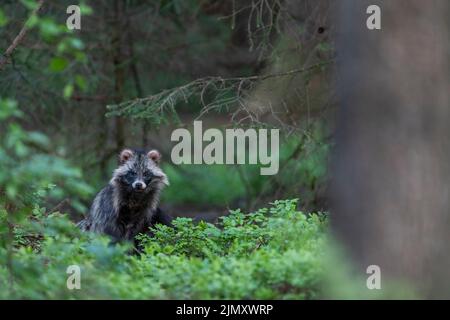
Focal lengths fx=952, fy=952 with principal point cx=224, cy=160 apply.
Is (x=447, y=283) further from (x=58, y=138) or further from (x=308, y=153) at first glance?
(x=58, y=138)

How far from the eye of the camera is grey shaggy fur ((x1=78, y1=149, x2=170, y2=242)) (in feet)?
37.7

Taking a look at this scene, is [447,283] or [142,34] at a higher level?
[142,34]

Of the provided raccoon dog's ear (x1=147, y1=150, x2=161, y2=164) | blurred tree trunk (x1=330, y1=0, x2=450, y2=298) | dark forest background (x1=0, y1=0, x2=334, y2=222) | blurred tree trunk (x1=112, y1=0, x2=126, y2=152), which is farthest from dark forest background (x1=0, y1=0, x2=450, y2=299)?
blurred tree trunk (x1=112, y1=0, x2=126, y2=152)

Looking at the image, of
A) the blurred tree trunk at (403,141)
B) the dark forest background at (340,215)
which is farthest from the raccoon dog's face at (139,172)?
the blurred tree trunk at (403,141)

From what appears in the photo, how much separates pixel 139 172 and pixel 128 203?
18.3 inches

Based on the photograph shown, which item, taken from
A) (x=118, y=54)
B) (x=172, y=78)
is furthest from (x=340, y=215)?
(x=172, y=78)

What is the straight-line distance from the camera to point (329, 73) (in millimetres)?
12359

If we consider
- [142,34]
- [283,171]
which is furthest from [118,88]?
[283,171]

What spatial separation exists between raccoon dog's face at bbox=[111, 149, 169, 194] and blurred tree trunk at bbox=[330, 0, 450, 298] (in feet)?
17.8

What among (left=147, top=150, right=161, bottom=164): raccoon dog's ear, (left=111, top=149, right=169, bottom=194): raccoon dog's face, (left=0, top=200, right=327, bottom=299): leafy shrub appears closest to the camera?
(left=0, top=200, right=327, bottom=299): leafy shrub

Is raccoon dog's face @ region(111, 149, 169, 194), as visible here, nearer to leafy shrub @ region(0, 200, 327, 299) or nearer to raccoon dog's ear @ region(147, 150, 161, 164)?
raccoon dog's ear @ region(147, 150, 161, 164)

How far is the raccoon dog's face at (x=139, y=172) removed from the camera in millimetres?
11711

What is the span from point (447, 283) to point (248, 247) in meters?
2.82

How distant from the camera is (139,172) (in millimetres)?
11922
